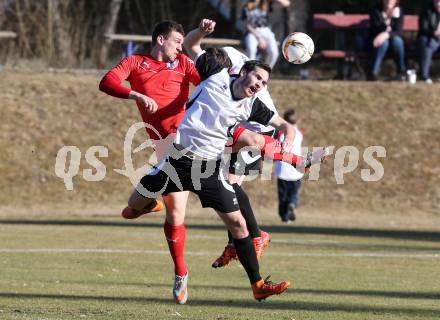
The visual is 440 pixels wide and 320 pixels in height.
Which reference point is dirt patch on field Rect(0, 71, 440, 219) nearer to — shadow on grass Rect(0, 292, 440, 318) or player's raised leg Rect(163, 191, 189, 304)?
shadow on grass Rect(0, 292, 440, 318)

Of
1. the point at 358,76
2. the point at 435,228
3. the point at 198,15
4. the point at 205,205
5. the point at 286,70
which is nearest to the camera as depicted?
the point at 205,205

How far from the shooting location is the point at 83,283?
11.2 m

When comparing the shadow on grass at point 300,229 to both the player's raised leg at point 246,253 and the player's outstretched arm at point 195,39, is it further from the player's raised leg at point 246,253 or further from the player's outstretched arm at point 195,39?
the player's raised leg at point 246,253

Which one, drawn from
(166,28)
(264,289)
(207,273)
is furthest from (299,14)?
(264,289)

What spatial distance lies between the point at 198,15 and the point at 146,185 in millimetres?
21578

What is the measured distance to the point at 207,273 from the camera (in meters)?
12.5

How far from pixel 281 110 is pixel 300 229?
5812 mm

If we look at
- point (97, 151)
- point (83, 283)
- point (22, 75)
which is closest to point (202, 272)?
point (83, 283)

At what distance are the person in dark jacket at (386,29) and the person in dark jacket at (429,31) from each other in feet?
1.31

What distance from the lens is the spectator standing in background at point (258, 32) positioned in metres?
22.1

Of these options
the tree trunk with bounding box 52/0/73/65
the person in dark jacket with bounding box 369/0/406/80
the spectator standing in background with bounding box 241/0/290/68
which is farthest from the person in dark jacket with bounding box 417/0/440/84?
the tree trunk with bounding box 52/0/73/65

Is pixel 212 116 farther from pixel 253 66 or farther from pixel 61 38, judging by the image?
pixel 61 38

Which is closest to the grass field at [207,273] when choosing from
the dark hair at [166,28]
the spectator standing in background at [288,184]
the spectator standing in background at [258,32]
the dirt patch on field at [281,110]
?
the spectator standing in background at [288,184]

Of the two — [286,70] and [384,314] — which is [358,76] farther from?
[384,314]
